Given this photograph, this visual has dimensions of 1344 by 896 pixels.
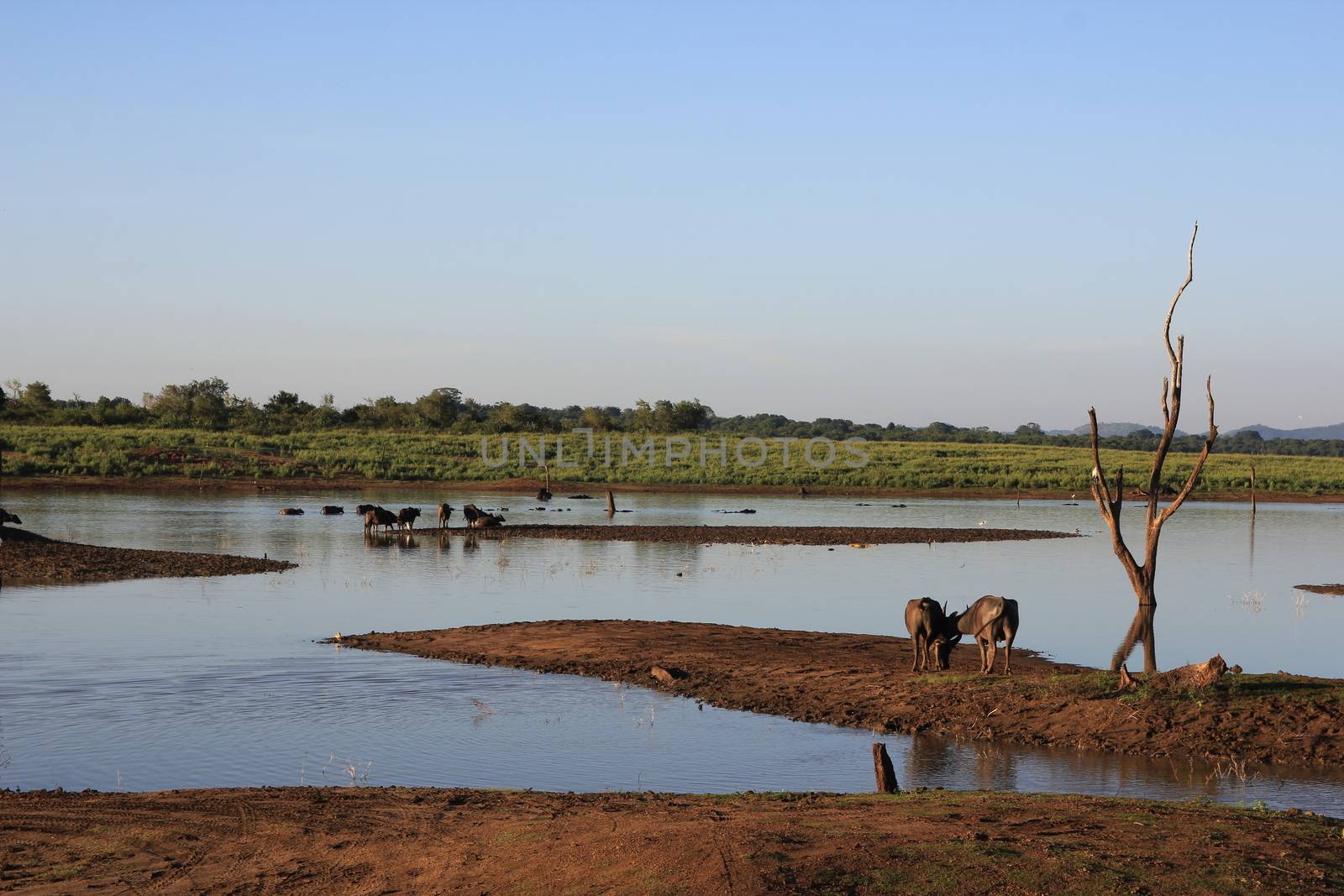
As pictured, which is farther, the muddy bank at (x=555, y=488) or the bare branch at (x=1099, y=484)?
the muddy bank at (x=555, y=488)

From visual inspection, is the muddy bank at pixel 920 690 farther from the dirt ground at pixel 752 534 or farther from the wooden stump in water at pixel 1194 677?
the dirt ground at pixel 752 534

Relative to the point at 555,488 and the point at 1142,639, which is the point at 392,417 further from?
the point at 1142,639

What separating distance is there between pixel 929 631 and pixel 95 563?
21.0 metres

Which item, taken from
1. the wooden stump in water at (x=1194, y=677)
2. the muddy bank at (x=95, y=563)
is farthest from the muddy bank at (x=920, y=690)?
the muddy bank at (x=95, y=563)

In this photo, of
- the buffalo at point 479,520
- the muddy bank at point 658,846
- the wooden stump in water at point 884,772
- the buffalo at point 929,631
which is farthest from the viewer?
the buffalo at point 479,520

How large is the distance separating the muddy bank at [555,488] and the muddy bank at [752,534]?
2658cm

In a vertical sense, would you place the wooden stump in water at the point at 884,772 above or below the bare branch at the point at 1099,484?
below

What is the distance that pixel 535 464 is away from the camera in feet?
298

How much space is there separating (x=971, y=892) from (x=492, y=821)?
341 centimetres

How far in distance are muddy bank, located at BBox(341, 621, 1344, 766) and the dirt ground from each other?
21796 mm

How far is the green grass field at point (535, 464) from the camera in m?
78.4

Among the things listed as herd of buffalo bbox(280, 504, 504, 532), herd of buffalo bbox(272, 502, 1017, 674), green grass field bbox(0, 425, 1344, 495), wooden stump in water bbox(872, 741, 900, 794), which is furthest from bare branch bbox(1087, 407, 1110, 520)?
green grass field bbox(0, 425, 1344, 495)

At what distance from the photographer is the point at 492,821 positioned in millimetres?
9148

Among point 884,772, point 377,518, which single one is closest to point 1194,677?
point 884,772
